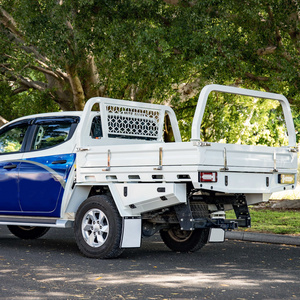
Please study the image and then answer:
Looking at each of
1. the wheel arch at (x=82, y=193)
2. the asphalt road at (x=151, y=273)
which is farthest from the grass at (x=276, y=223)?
the wheel arch at (x=82, y=193)

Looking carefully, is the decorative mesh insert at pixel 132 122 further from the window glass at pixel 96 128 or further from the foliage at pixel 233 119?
the foliage at pixel 233 119

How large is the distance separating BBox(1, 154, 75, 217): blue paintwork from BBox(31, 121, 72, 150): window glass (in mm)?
258

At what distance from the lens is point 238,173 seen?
840cm

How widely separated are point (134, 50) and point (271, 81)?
3452 mm

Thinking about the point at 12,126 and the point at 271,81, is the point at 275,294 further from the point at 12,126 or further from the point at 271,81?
the point at 271,81

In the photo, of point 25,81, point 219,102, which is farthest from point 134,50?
point 219,102

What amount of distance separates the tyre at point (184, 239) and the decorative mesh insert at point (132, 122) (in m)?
1.60

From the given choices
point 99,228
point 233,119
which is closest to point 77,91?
point 99,228

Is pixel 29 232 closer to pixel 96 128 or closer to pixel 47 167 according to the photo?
pixel 47 167

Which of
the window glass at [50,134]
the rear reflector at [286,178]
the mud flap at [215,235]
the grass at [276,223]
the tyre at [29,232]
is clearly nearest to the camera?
the rear reflector at [286,178]

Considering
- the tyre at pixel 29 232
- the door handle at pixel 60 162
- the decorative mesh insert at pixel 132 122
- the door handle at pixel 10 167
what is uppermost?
the decorative mesh insert at pixel 132 122

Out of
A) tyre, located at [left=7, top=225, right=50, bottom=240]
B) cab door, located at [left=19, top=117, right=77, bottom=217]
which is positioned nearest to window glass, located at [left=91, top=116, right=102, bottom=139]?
cab door, located at [left=19, top=117, right=77, bottom=217]

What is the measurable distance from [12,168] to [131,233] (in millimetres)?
2493

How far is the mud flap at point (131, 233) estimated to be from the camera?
8.42 meters
